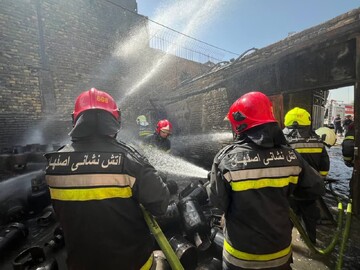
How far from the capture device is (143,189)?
1.43 metres

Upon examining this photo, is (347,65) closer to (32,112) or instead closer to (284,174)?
(284,174)

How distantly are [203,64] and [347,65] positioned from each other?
15.9m

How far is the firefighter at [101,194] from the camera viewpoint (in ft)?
4.41

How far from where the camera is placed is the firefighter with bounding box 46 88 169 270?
4.41ft

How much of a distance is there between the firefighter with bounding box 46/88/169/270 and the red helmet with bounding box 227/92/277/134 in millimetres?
808

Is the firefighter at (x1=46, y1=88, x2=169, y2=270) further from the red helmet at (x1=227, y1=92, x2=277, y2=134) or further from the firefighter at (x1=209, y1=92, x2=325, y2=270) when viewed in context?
the red helmet at (x1=227, y1=92, x2=277, y2=134)

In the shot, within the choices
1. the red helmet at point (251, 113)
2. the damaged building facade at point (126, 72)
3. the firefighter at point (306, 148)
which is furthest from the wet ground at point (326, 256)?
the red helmet at point (251, 113)

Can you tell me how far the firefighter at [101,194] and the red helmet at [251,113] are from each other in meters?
0.81

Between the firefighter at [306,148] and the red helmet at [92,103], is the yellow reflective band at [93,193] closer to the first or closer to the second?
the red helmet at [92,103]

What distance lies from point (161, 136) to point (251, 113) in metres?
4.63

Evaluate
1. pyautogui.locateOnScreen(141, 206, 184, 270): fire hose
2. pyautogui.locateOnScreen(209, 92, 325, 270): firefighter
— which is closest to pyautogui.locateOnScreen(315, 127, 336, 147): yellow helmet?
pyautogui.locateOnScreen(209, 92, 325, 270): firefighter

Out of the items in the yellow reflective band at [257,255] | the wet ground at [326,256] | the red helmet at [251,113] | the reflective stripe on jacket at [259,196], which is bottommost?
the wet ground at [326,256]

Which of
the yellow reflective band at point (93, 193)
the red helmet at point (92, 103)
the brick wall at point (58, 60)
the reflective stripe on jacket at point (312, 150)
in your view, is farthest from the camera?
the brick wall at point (58, 60)

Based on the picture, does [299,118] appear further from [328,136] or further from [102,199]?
[102,199]
